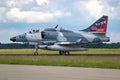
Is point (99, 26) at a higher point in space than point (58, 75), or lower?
higher

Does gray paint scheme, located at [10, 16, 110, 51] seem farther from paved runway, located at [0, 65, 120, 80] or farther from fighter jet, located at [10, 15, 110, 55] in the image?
paved runway, located at [0, 65, 120, 80]

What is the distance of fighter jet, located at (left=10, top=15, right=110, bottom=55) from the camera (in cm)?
4985

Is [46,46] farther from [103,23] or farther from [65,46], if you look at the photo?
[103,23]

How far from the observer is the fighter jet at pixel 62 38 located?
164ft

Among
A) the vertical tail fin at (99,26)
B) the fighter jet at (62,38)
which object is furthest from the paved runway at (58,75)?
the vertical tail fin at (99,26)

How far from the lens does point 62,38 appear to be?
51.8m

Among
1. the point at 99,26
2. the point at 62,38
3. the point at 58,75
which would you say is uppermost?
the point at 99,26

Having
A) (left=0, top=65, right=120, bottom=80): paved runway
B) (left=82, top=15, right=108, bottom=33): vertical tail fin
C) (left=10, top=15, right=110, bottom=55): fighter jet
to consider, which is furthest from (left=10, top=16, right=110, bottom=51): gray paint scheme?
(left=0, top=65, right=120, bottom=80): paved runway

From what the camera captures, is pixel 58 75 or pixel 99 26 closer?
pixel 58 75

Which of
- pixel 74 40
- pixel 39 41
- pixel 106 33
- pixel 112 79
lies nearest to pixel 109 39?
pixel 106 33

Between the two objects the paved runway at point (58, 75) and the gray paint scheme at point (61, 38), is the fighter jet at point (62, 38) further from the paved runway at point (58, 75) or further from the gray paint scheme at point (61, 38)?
the paved runway at point (58, 75)

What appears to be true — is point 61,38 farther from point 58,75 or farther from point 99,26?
point 58,75

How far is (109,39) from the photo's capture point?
2104 inches

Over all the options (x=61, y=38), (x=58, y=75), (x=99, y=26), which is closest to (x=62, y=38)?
(x=61, y=38)
